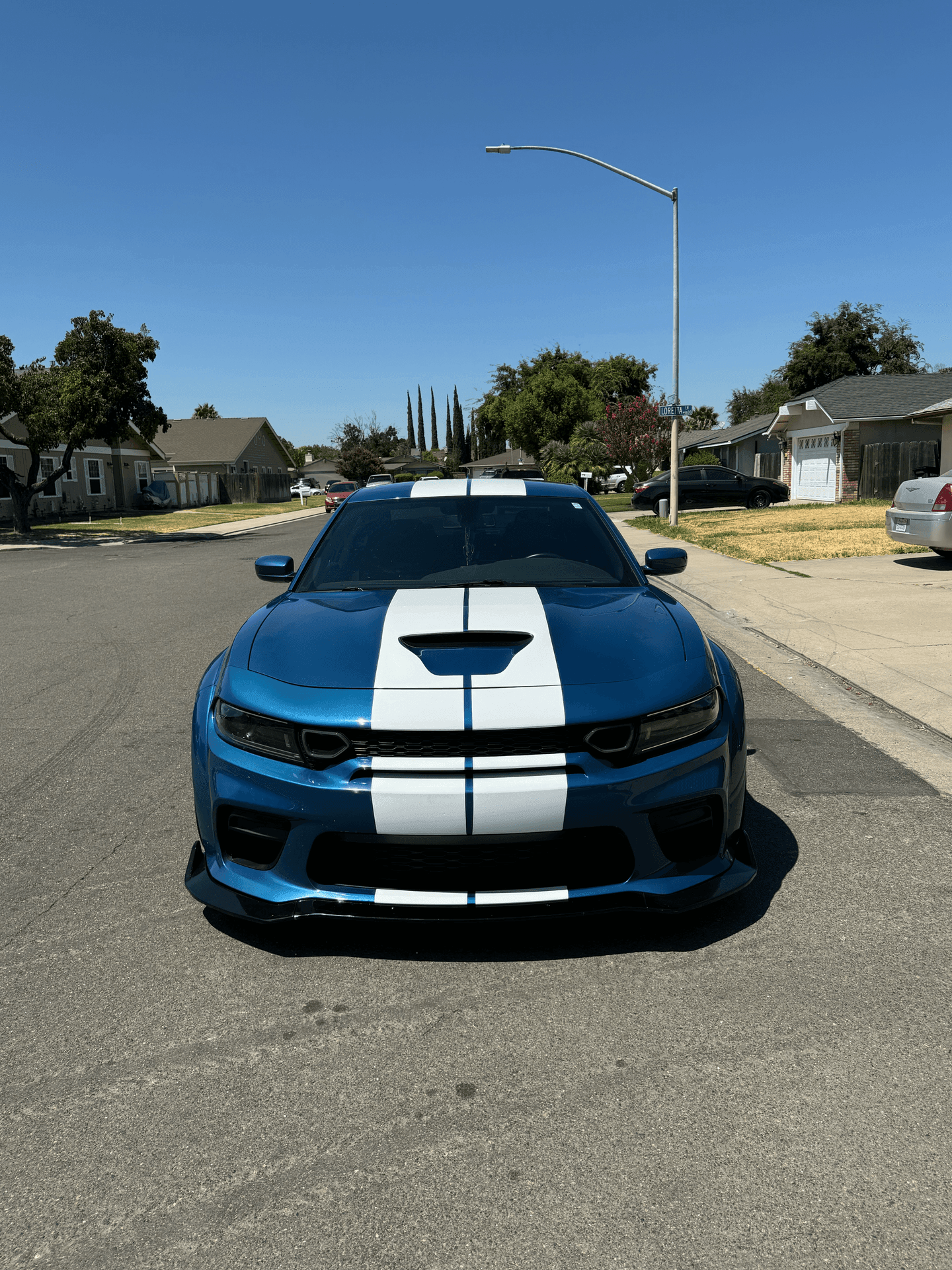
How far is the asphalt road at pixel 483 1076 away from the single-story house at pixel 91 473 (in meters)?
35.7

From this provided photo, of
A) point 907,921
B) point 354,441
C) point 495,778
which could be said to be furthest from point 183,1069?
point 354,441

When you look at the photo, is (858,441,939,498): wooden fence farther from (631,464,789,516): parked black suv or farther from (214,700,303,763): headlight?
(214,700,303,763): headlight

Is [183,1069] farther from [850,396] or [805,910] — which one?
[850,396]

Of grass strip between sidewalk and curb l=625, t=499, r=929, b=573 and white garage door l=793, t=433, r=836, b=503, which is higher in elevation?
white garage door l=793, t=433, r=836, b=503

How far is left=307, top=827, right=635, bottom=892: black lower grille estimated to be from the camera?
2924 mm

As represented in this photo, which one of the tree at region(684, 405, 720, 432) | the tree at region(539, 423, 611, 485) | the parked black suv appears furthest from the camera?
the tree at region(684, 405, 720, 432)

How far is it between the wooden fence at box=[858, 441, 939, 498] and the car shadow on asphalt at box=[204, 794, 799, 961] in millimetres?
30167

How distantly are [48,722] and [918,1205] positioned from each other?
19.0 ft

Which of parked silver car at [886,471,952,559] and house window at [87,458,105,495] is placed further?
house window at [87,458,105,495]

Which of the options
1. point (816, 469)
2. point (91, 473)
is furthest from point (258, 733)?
point (91, 473)

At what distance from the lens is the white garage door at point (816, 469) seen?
34.1 metres

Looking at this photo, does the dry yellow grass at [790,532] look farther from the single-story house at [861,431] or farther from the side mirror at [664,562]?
the side mirror at [664,562]

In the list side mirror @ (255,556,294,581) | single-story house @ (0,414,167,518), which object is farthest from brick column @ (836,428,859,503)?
side mirror @ (255,556,294,581)

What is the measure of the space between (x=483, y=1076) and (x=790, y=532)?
70.7ft
